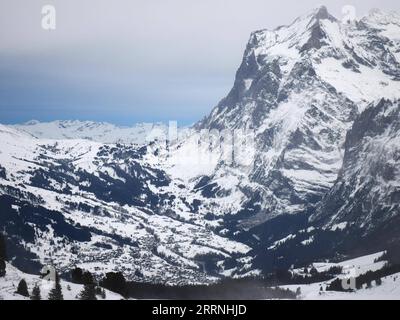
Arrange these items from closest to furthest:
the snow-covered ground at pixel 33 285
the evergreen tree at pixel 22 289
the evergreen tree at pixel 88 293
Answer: the evergreen tree at pixel 22 289 < the snow-covered ground at pixel 33 285 < the evergreen tree at pixel 88 293

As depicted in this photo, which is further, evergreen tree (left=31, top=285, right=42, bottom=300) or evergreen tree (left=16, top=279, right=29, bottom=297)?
evergreen tree (left=16, top=279, right=29, bottom=297)

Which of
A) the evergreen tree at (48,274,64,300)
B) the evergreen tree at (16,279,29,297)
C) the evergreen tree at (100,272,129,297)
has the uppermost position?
the evergreen tree at (16,279,29,297)

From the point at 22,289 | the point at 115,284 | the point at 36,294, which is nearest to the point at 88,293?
the point at 36,294

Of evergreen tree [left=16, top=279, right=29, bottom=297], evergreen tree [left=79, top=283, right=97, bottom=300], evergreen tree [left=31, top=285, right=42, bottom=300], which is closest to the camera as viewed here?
evergreen tree [left=31, top=285, right=42, bottom=300]

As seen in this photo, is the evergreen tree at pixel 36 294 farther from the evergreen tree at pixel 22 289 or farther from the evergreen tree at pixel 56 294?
the evergreen tree at pixel 56 294

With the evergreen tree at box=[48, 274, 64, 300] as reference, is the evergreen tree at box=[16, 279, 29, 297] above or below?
above

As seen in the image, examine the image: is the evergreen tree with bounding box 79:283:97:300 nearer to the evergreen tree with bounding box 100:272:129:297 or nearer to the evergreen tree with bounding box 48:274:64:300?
the evergreen tree with bounding box 48:274:64:300

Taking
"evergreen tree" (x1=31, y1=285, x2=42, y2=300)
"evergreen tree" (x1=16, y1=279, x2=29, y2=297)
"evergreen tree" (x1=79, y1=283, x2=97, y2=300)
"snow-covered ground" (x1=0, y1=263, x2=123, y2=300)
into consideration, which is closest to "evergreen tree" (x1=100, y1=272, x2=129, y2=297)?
"snow-covered ground" (x1=0, y1=263, x2=123, y2=300)

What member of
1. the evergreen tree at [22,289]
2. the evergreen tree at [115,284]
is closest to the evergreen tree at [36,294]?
the evergreen tree at [22,289]

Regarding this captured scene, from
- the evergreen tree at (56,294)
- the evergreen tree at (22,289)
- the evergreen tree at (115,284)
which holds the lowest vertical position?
the evergreen tree at (115,284)
